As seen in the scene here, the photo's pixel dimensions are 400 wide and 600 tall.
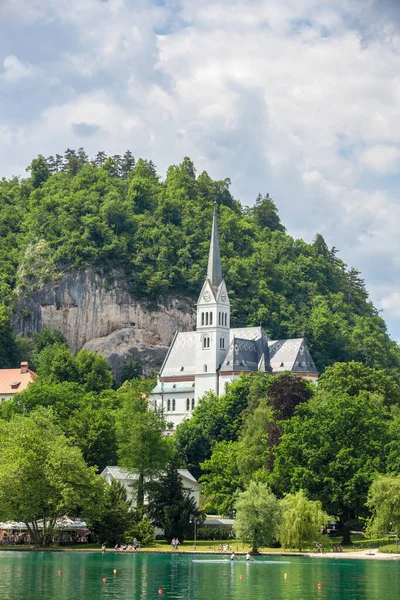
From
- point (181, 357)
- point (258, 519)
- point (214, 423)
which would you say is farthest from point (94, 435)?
point (181, 357)

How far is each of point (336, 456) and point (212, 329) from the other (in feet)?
223

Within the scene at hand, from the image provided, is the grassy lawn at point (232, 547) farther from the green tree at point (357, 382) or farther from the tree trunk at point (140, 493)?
the green tree at point (357, 382)

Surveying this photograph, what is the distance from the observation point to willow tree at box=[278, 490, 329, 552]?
8412 centimetres

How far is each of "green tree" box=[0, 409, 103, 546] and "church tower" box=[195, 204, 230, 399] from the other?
64.4 meters

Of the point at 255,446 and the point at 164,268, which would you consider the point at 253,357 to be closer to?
the point at 164,268

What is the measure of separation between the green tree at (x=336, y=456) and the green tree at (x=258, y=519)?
518cm

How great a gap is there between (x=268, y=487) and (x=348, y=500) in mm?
7634

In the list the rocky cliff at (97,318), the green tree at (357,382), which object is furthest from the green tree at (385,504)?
the rocky cliff at (97,318)

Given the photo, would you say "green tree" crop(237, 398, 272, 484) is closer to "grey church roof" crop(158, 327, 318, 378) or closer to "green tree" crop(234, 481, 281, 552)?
"green tree" crop(234, 481, 281, 552)

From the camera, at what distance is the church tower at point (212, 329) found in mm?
155125

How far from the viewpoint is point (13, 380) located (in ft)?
518

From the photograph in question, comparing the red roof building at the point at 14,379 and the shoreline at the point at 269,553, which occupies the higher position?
the red roof building at the point at 14,379

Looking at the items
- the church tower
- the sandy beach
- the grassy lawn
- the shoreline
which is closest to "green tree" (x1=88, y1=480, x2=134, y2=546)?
the grassy lawn

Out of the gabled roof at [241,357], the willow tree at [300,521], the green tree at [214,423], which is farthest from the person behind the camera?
the gabled roof at [241,357]
